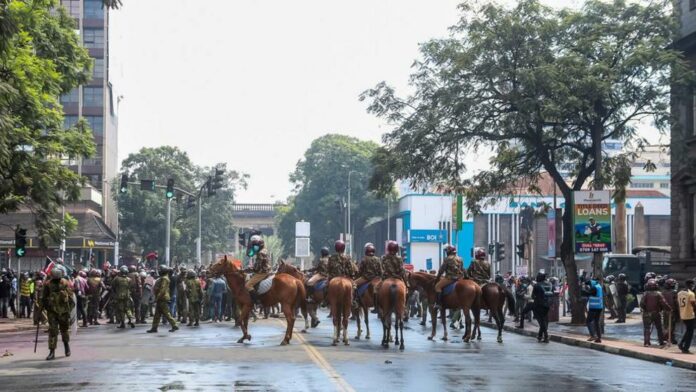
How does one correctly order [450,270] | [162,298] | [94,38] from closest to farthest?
[450,270] < [162,298] < [94,38]

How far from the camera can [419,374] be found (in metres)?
17.7

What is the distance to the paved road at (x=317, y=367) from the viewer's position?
15.9m

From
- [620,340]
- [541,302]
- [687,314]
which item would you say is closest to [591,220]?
[620,340]

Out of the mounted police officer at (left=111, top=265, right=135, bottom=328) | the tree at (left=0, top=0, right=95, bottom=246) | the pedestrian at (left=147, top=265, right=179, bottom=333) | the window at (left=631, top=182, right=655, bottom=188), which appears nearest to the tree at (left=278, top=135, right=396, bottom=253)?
the window at (left=631, top=182, right=655, bottom=188)

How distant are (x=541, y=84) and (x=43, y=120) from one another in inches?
613

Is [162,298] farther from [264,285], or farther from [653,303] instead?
[653,303]

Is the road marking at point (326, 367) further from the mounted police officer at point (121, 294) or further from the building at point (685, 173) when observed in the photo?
the building at point (685, 173)

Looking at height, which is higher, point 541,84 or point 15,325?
point 541,84

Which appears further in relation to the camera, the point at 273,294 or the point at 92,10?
the point at 92,10

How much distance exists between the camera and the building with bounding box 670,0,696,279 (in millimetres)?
38531

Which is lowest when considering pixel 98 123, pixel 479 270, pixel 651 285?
pixel 651 285

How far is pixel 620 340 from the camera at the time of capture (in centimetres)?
2994

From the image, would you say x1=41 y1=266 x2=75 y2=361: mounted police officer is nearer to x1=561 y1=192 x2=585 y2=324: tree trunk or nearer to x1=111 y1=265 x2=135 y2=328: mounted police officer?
x1=111 y1=265 x2=135 y2=328: mounted police officer

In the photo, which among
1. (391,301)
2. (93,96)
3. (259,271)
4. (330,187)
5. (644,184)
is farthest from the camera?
(644,184)
